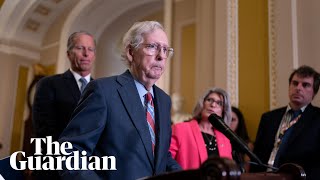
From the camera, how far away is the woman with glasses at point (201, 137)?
261cm

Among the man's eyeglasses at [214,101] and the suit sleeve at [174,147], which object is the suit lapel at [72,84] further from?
the man's eyeglasses at [214,101]

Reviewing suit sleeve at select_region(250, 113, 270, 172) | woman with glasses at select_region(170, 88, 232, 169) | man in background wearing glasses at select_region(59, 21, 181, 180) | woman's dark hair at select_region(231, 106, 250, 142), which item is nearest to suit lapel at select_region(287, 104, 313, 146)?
Result: suit sleeve at select_region(250, 113, 270, 172)

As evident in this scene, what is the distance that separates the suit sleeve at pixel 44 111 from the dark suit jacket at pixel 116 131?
783 mm

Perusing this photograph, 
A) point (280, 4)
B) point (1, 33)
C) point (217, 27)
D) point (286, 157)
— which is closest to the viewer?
point (286, 157)

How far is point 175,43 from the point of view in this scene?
18.5 feet

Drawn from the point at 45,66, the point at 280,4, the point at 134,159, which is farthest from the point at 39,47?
the point at 134,159

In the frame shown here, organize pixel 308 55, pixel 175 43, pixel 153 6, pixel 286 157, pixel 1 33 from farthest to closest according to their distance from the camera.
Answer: pixel 1 33 < pixel 153 6 < pixel 175 43 < pixel 308 55 < pixel 286 157

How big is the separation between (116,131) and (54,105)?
2.91ft

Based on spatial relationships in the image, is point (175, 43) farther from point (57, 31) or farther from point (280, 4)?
point (57, 31)

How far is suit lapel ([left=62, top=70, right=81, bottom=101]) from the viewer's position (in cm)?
231

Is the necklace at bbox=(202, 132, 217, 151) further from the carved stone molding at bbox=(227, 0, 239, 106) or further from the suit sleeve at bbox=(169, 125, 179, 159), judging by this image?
the carved stone molding at bbox=(227, 0, 239, 106)

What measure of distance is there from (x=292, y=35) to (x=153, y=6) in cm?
423

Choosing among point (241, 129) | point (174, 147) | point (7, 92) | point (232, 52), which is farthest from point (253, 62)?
point (7, 92)

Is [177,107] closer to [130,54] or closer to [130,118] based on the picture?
[130,54]
